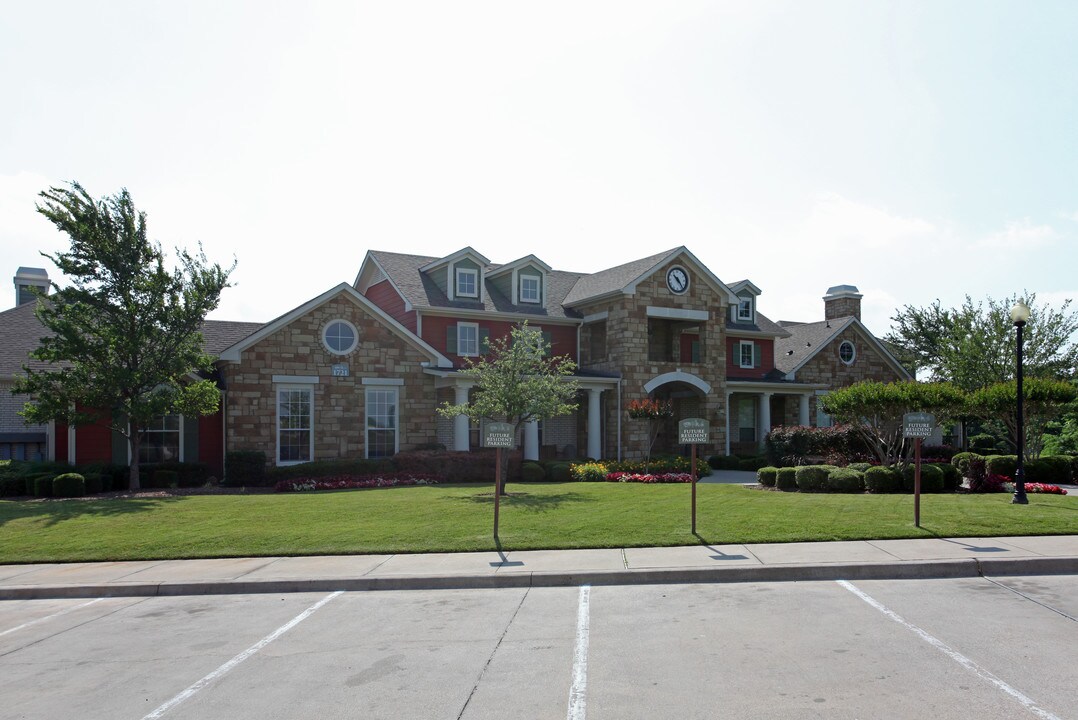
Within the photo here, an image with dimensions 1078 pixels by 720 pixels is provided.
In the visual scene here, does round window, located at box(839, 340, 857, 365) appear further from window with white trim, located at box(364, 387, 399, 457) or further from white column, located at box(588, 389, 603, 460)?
window with white trim, located at box(364, 387, 399, 457)

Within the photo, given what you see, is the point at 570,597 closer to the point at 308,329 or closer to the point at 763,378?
the point at 308,329

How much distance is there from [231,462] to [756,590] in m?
17.6

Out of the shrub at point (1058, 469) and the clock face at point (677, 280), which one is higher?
the clock face at point (677, 280)

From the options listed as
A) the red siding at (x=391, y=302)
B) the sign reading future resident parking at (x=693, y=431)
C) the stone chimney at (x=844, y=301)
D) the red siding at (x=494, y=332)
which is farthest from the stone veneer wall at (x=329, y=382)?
the stone chimney at (x=844, y=301)

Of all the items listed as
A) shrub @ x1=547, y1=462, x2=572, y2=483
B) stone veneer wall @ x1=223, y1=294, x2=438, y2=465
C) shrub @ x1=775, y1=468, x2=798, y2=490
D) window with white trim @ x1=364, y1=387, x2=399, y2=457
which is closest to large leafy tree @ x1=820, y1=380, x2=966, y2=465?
shrub @ x1=775, y1=468, x2=798, y2=490

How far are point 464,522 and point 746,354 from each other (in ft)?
88.2

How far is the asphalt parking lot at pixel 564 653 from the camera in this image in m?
5.86

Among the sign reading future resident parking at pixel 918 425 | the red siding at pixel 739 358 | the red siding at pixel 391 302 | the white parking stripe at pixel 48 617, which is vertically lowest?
the white parking stripe at pixel 48 617

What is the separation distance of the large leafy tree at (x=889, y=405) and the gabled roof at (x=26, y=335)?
17.0 metres

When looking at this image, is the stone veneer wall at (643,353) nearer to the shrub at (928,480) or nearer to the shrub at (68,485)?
the shrub at (928,480)

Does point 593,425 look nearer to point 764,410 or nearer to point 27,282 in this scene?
point 764,410

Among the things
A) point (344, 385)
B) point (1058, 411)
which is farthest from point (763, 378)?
point (344, 385)

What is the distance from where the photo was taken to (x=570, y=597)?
948 cm

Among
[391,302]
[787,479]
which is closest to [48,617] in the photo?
[787,479]
